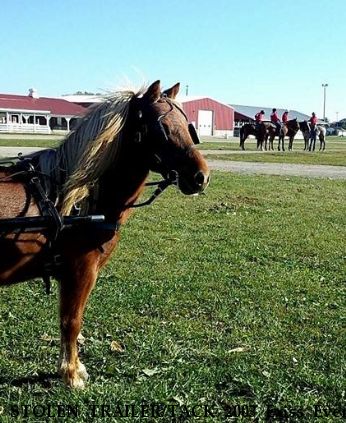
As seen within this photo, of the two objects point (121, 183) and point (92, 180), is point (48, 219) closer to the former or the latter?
point (92, 180)

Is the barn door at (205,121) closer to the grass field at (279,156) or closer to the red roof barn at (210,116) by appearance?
the red roof barn at (210,116)

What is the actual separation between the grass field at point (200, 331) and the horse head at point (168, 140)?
1588 mm

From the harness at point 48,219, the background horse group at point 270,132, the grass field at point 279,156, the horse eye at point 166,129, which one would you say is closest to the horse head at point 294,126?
the background horse group at point 270,132

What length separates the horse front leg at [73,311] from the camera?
4125mm

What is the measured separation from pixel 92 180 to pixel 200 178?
80 centimetres

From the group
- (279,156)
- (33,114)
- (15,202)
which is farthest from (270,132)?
(33,114)

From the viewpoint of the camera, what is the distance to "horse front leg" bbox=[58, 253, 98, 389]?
412 centimetres

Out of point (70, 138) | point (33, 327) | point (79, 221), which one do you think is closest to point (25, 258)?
point (79, 221)

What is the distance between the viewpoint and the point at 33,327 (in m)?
5.33

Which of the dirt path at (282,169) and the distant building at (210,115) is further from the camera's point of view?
the distant building at (210,115)

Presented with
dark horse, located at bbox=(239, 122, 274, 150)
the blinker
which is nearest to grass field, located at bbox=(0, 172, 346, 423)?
the blinker

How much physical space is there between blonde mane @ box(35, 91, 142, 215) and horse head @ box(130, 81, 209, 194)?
0.15 m

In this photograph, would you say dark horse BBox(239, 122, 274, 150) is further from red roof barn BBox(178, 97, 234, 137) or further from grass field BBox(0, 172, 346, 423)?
red roof barn BBox(178, 97, 234, 137)

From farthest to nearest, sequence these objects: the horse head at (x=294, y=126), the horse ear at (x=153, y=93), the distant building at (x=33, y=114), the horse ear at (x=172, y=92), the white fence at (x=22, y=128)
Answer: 1. the distant building at (x=33, y=114)
2. the white fence at (x=22, y=128)
3. the horse head at (x=294, y=126)
4. the horse ear at (x=172, y=92)
5. the horse ear at (x=153, y=93)
